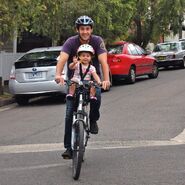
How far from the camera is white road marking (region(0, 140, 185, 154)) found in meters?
7.96

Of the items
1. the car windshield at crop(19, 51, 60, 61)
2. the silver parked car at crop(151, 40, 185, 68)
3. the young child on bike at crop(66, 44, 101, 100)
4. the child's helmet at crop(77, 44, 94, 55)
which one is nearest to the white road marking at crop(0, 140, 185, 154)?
the young child on bike at crop(66, 44, 101, 100)

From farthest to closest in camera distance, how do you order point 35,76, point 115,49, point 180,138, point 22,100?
1. point 115,49
2. point 22,100
3. point 35,76
4. point 180,138

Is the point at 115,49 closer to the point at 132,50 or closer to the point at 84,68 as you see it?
the point at 132,50

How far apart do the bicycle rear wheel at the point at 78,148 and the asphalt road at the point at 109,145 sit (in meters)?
0.13

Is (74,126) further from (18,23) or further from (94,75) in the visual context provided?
(18,23)

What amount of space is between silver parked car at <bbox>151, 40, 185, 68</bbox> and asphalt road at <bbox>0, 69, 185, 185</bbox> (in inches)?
491

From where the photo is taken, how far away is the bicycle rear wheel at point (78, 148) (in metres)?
6.11

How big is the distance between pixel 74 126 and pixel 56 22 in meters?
13.0

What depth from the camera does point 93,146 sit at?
8078 mm

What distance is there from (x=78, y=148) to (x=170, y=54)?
2048 centimetres

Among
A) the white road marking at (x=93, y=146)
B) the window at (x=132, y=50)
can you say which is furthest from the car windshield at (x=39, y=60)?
the window at (x=132, y=50)

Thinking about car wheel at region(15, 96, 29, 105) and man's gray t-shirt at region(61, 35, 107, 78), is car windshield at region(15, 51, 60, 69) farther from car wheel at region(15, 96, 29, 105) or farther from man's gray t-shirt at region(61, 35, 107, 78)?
man's gray t-shirt at region(61, 35, 107, 78)

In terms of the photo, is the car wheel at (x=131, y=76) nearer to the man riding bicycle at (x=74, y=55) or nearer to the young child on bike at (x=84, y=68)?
the man riding bicycle at (x=74, y=55)

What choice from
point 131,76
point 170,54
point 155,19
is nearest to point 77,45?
point 131,76
